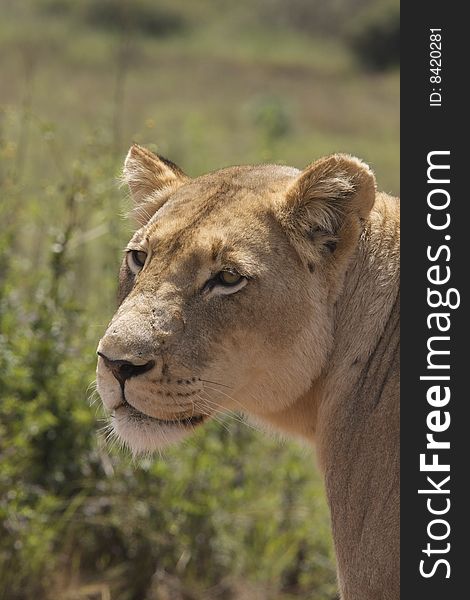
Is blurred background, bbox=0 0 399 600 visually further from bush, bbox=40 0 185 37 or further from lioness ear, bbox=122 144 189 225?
bush, bbox=40 0 185 37

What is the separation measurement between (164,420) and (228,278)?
543mm

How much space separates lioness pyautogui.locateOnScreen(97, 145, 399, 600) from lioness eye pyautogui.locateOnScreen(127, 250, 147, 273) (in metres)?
0.01

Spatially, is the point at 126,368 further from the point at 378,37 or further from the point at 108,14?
the point at 378,37

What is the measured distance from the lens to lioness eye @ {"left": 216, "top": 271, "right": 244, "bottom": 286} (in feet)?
12.3

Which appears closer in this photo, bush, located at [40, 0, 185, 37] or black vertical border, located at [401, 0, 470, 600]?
black vertical border, located at [401, 0, 470, 600]

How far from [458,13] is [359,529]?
186 centimetres

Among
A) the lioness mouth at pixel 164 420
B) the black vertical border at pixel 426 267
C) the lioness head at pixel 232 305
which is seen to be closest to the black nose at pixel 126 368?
the lioness head at pixel 232 305

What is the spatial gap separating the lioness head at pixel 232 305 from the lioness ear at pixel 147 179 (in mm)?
454

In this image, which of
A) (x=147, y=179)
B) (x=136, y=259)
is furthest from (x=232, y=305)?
(x=147, y=179)

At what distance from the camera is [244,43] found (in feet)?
118

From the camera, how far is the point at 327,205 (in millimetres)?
3859

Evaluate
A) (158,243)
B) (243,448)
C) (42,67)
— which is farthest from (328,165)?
(42,67)

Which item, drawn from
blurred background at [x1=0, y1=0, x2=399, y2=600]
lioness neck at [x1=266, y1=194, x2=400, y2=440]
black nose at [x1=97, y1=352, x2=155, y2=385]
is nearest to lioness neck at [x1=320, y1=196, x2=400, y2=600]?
lioness neck at [x1=266, y1=194, x2=400, y2=440]

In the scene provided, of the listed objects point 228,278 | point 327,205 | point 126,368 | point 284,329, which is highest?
point 327,205
